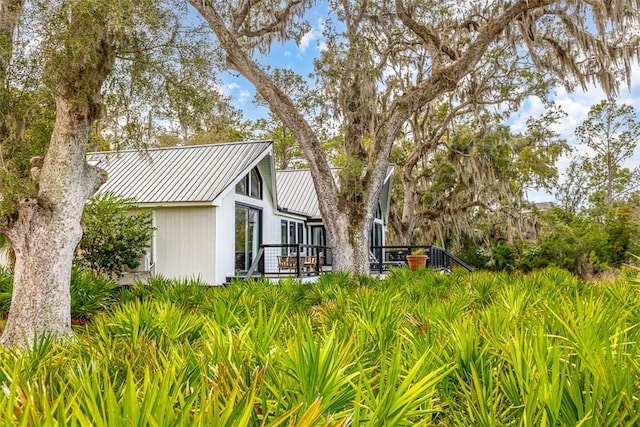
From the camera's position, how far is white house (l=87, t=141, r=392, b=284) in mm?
14664

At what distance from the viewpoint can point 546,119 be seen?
23953 mm

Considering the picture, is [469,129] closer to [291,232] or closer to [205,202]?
[291,232]

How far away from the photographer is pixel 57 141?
8219 millimetres

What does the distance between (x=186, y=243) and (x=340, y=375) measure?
13488 millimetres

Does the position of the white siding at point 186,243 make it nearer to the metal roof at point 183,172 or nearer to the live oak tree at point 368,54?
the metal roof at point 183,172

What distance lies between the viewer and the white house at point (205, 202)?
14664 millimetres

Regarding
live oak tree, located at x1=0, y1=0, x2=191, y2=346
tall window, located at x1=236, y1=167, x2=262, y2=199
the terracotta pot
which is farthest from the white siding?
the terracotta pot

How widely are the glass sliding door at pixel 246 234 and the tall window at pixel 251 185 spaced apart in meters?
0.48

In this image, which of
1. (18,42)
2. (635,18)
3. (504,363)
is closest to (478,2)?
(635,18)

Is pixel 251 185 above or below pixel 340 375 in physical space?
above

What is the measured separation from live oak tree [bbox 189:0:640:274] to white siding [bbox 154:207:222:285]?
11.6 feet

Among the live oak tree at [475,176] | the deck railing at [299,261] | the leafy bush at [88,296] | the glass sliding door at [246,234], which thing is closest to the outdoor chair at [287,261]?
the deck railing at [299,261]

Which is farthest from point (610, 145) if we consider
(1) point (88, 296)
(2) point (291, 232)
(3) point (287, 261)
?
(1) point (88, 296)

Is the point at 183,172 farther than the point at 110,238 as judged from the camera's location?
Yes
